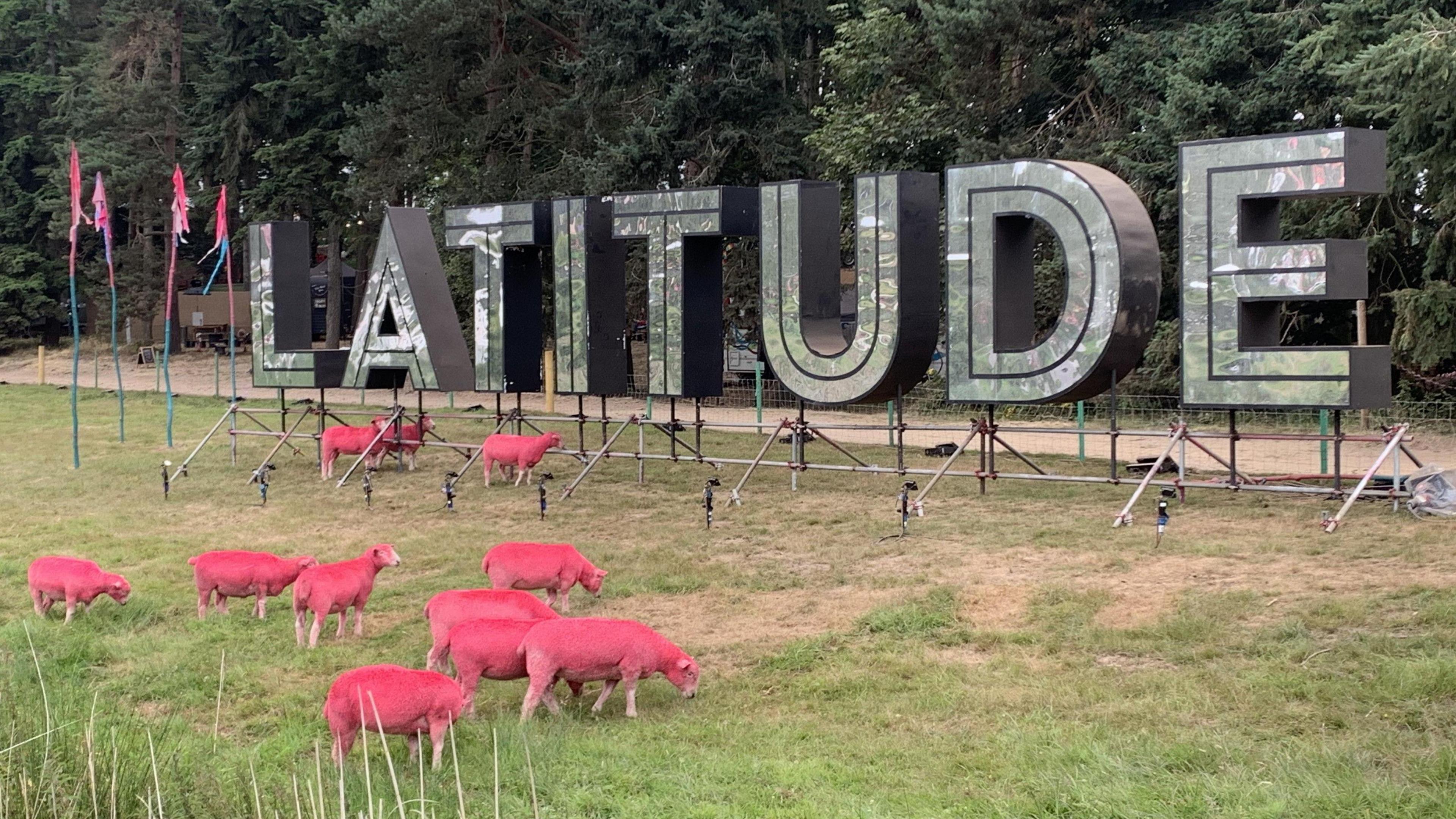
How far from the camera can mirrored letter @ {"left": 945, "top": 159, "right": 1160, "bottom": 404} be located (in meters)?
15.0

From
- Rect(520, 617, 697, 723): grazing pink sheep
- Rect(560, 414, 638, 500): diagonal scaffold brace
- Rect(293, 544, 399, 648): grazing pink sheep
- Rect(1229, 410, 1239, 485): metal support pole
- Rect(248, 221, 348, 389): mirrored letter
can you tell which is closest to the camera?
Rect(520, 617, 697, 723): grazing pink sheep

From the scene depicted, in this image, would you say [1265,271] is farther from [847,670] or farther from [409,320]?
[409,320]

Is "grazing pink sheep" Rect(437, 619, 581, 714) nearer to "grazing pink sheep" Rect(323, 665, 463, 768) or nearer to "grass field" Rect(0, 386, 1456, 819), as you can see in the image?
"grass field" Rect(0, 386, 1456, 819)

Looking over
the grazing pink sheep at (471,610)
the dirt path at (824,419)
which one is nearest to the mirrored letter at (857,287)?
the dirt path at (824,419)

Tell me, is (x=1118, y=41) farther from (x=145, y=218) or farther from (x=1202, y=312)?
(x=145, y=218)

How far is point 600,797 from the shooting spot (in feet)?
25.0

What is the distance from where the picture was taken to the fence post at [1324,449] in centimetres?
1788

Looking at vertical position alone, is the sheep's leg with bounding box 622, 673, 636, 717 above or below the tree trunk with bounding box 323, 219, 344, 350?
below

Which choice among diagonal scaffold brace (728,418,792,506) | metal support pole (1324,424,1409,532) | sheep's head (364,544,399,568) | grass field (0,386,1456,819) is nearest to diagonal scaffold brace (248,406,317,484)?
grass field (0,386,1456,819)

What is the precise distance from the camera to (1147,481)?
14742 mm

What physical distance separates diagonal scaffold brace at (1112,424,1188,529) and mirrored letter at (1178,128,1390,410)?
48cm

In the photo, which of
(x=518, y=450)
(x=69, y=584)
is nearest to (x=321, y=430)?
(x=518, y=450)

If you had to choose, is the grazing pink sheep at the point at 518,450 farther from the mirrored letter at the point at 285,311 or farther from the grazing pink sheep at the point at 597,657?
the grazing pink sheep at the point at 597,657

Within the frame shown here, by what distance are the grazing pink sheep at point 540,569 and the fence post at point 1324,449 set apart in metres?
9.90
